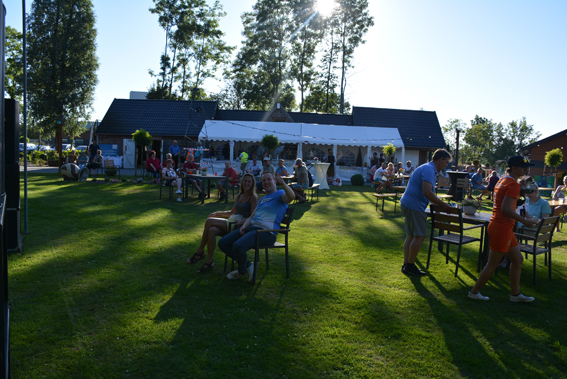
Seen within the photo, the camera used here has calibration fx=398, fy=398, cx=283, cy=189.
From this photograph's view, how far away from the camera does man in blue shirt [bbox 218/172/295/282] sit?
4336mm

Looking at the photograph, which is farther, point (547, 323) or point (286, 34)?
point (286, 34)

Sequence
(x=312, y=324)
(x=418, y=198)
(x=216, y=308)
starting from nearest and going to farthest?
(x=312, y=324), (x=216, y=308), (x=418, y=198)

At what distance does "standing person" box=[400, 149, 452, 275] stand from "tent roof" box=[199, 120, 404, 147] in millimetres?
15815

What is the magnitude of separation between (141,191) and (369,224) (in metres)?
7.46

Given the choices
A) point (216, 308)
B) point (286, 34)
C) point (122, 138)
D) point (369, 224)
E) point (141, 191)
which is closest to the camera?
point (216, 308)

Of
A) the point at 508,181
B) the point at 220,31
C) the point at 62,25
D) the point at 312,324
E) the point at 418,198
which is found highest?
the point at 220,31

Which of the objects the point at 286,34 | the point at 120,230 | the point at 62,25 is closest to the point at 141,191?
the point at 120,230

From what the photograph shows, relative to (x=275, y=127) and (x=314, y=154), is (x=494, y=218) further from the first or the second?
(x=314, y=154)

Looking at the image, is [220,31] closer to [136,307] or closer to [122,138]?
[122,138]

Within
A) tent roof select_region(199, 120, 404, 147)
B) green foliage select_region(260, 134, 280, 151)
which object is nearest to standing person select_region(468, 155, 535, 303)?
green foliage select_region(260, 134, 280, 151)

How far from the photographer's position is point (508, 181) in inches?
148

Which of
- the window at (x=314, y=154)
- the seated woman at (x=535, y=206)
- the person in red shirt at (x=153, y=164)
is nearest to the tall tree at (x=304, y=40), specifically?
the window at (x=314, y=154)

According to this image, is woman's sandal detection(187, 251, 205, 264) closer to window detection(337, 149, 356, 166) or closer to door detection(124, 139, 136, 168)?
window detection(337, 149, 356, 166)

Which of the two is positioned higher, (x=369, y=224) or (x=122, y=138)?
(x=122, y=138)
